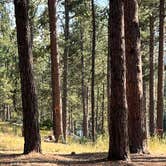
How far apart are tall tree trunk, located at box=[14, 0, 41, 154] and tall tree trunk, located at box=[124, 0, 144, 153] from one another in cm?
269

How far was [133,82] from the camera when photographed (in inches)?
555

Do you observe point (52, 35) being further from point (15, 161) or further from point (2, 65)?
point (2, 65)

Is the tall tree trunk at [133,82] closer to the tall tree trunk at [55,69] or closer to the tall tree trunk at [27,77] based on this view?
the tall tree trunk at [27,77]

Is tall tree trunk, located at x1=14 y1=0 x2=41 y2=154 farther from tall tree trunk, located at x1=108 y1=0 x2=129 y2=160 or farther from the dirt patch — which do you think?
tall tree trunk, located at x1=108 y1=0 x2=129 y2=160

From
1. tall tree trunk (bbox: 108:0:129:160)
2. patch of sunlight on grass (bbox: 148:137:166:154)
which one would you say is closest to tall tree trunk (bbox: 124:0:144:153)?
tall tree trunk (bbox: 108:0:129:160)

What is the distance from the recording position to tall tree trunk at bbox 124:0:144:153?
14.1 meters

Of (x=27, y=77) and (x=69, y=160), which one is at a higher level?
(x=27, y=77)

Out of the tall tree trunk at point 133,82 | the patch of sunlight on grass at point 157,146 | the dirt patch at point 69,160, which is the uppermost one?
the tall tree trunk at point 133,82

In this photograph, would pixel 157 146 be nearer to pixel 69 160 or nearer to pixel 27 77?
pixel 69 160

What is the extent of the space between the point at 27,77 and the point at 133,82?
9.81 ft

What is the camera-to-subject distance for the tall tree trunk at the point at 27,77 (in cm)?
1307

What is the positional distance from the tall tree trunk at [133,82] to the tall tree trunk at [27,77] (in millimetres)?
2695

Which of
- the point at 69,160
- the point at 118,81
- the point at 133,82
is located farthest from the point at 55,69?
the point at 118,81

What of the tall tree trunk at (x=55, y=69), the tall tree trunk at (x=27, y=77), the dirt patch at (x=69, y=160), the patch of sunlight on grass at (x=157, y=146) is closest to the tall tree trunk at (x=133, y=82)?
the dirt patch at (x=69, y=160)
